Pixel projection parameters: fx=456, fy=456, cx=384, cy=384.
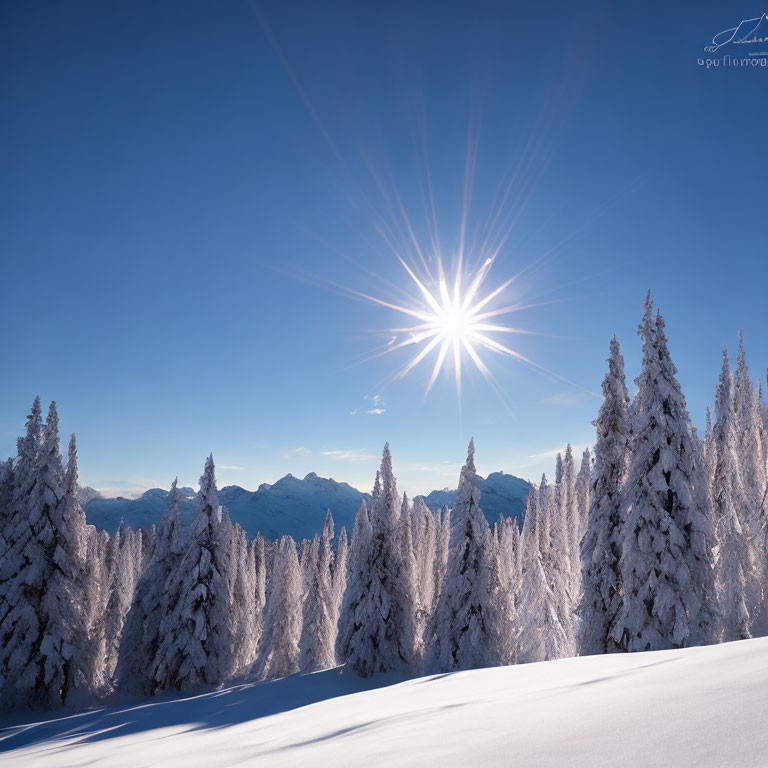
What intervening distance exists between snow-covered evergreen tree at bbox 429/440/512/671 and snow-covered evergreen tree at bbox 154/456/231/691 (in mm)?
12062

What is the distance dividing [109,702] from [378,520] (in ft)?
55.9

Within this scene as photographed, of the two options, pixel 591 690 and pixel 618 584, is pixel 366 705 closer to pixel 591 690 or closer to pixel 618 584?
pixel 591 690

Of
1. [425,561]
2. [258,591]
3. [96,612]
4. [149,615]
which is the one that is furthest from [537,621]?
[258,591]

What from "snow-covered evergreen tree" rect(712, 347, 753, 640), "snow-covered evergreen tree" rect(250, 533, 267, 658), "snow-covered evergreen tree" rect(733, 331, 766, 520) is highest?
"snow-covered evergreen tree" rect(733, 331, 766, 520)

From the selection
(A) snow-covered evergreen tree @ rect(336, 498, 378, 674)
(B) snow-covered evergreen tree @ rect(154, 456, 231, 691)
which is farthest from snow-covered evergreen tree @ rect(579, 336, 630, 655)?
(B) snow-covered evergreen tree @ rect(154, 456, 231, 691)

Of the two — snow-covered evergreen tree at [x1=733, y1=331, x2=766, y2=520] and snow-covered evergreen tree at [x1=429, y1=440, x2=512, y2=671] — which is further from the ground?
snow-covered evergreen tree at [x1=733, y1=331, x2=766, y2=520]

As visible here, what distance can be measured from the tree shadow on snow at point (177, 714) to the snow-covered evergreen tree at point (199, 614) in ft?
4.72

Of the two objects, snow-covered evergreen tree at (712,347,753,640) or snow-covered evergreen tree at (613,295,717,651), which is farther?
snow-covered evergreen tree at (712,347,753,640)

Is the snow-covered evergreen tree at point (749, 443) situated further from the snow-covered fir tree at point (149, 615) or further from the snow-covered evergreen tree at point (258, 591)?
the snow-covered evergreen tree at point (258, 591)

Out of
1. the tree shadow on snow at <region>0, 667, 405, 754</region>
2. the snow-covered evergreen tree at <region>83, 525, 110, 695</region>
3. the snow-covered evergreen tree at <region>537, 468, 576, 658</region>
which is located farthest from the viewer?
the snow-covered evergreen tree at <region>537, 468, 576, 658</region>

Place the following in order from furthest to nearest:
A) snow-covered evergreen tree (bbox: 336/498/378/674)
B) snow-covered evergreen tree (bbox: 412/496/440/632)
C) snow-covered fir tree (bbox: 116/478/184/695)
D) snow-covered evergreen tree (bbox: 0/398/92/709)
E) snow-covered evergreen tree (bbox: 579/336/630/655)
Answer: snow-covered evergreen tree (bbox: 412/496/440/632) < snow-covered evergreen tree (bbox: 336/498/378/674) < snow-covered fir tree (bbox: 116/478/184/695) < snow-covered evergreen tree (bbox: 0/398/92/709) < snow-covered evergreen tree (bbox: 579/336/630/655)

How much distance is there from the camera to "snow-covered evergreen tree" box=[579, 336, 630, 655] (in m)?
17.3

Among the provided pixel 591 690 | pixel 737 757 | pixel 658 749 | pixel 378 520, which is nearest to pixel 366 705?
pixel 591 690

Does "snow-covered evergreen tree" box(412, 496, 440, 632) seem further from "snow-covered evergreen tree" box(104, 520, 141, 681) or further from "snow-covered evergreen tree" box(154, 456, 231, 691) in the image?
"snow-covered evergreen tree" box(104, 520, 141, 681)
